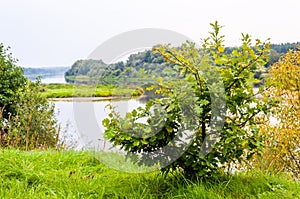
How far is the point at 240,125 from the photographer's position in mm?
2256

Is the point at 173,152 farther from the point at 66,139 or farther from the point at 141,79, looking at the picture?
the point at 66,139

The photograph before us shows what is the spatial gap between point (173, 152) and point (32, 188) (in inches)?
39.1

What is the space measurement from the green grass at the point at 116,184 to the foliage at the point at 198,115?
0.49 feet

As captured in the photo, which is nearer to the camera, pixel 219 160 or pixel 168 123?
pixel 168 123

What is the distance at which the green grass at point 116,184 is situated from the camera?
2156 mm

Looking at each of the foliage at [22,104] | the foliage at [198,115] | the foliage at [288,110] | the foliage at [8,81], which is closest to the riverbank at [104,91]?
the foliage at [198,115]

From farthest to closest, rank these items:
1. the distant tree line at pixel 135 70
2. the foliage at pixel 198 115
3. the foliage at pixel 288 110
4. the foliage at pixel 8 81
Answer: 1. the foliage at pixel 8 81
2. the foliage at pixel 288 110
3. the distant tree line at pixel 135 70
4. the foliage at pixel 198 115

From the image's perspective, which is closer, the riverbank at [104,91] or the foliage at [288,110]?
the riverbank at [104,91]

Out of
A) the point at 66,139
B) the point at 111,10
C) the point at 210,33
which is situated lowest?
the point at 66,139

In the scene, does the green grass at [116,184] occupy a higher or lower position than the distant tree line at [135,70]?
lower

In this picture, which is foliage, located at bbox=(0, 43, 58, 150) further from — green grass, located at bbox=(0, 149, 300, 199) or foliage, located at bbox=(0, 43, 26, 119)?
green grass, located at bbox=(0, 149, 300, 199)

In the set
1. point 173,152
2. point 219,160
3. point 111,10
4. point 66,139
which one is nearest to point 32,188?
point 173,152

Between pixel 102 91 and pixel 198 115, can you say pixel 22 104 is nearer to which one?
pixel 102 91

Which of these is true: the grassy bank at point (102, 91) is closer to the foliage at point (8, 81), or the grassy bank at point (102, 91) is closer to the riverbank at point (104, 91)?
the riverbank at point (104, 91)
